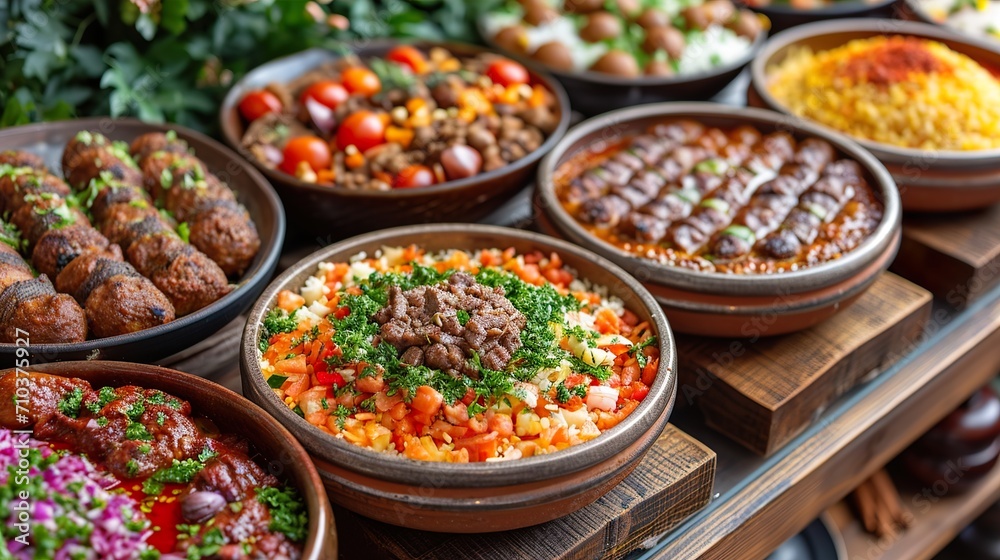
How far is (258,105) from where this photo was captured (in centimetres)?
324

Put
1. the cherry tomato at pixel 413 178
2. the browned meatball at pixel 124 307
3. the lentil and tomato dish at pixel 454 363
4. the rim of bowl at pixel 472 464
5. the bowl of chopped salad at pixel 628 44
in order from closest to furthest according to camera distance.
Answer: the rim of bowl at pixel 472 464 < the lentil and tomato dish at pixel 454 363 < the browned meatball at pixel 124 307 < the cherry tomato at pixel 413 178 < the bowl of chopped salad at pixel 628 44

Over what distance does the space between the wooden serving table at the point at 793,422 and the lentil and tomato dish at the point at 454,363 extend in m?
0.27

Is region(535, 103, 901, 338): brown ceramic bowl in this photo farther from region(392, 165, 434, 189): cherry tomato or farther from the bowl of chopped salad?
the bowl of chopped salad

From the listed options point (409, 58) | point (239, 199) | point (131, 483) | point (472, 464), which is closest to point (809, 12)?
point (409, 58)

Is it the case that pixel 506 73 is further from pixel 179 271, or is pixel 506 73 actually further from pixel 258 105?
pixel 179 271

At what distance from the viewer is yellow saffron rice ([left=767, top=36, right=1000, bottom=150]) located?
3281 millimetres

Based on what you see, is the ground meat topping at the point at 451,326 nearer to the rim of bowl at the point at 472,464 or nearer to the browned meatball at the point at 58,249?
the rim of bowl at the point at 472,464

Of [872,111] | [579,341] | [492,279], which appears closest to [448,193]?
[492,279]

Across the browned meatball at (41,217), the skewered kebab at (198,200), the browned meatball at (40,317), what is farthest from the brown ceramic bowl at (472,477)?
the browned meatball at (41,217)

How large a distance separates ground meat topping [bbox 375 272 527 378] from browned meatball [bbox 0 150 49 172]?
1.34 meters

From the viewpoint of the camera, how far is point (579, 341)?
83.7 inches

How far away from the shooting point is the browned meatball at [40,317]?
81.7 inches

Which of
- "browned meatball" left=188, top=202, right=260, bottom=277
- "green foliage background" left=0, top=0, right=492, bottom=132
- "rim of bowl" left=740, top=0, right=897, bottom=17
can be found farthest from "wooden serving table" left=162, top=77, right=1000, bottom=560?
"rim of bowl" left=740, top=0, right=897, bottom=17

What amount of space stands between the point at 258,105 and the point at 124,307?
1.32 meters
